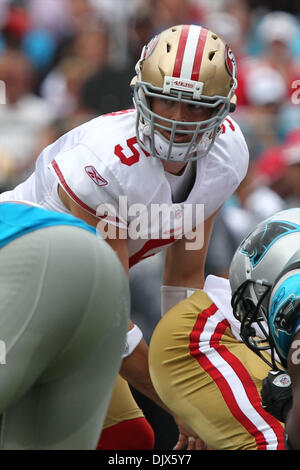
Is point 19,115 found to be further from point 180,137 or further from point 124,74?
point 180,137

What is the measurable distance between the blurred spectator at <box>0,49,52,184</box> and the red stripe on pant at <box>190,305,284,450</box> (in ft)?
10.9

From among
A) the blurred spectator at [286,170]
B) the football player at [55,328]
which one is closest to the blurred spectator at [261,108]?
the blurred spectator at [286,170]

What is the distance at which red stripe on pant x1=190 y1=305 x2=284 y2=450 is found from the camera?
10.1 ft

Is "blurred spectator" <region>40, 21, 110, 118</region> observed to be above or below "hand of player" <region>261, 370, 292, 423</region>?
below

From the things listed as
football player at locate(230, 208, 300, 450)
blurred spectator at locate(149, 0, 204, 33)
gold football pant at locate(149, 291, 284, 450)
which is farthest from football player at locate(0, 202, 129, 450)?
blurred spectator at locate(149, 0, 204, 33)

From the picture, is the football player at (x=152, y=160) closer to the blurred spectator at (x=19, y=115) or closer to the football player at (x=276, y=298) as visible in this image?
the football player at (x=276, y=298)

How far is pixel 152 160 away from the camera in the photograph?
339 cm

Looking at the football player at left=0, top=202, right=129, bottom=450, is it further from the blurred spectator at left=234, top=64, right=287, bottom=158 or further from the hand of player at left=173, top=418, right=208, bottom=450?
the blurred spectator at left=234, top=64, right=287, bottom=158

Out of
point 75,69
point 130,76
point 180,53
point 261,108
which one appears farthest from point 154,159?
point 75,69

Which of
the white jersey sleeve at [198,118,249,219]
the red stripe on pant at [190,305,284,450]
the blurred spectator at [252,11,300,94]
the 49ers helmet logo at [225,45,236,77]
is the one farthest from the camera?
the blurred spectator at [252,11,300,94]

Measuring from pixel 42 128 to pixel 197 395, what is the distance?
4229 millimetres
